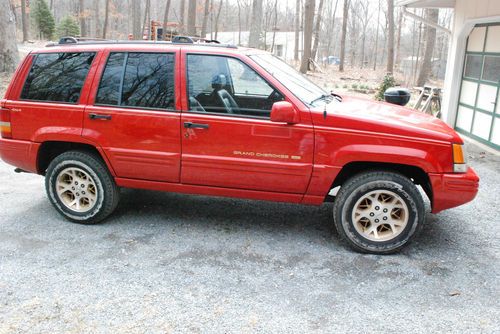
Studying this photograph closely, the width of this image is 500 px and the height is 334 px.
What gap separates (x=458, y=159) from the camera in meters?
4.02

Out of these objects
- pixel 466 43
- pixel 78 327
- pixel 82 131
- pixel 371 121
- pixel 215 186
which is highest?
pixel 466 43

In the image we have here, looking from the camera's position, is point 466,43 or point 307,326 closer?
point 307,326

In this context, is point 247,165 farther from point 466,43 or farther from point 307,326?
point 466,43

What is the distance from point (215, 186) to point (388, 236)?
173cm

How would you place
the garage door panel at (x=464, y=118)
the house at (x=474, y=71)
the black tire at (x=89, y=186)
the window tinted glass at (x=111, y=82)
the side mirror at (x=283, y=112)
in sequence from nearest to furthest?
the side mirror at (x=283, y=112)
the window tinted glass at (x=111, y=82)
the black tire at (x=89, y=186)
the house at (x=474, y=71)
the garage door panel at (x=464, y=118)

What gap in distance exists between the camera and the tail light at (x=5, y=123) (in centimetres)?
483

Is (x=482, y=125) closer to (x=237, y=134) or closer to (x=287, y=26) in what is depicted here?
(x=237, y=134)

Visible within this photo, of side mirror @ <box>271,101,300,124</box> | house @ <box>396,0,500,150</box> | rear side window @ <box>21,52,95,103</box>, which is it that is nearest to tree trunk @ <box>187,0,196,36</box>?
house @ <box>396,0,500,150</box>

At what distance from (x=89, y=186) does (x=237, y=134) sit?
70.2 inches

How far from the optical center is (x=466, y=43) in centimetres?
1065

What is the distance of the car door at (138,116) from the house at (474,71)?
7.60 m

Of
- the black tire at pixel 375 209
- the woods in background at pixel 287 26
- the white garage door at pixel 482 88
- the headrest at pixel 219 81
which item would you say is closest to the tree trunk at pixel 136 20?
the woods in background at pixel 287 26

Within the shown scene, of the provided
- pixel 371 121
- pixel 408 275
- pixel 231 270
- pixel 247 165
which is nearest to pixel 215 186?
pixel 247 165

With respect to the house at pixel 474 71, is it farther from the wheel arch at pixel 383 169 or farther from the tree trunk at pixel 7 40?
the tree trunk at pixel 7 40
